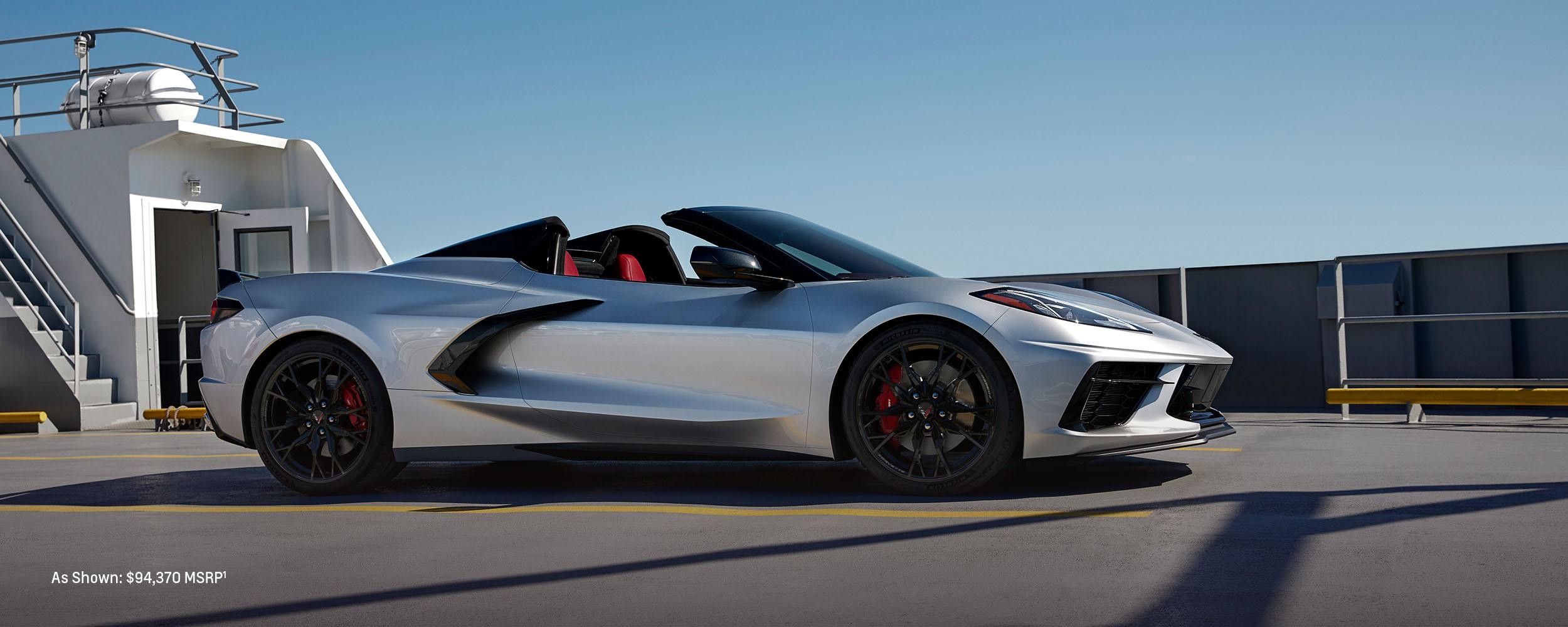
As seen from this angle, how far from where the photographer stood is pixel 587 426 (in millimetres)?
5332

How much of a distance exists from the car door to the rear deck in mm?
322

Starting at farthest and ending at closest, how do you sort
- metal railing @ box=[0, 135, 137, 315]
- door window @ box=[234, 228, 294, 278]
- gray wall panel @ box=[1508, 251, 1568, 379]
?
door window @ box=[234, 228, 294, 278]
metal railing @ box=[0, 135, 137, 315]
gray wall panel @ box=[1508, 251, 1568, 379]

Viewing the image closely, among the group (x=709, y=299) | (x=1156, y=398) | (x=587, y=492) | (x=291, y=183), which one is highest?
(x=291, y=183)

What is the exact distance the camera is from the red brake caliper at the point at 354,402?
5.75 meters

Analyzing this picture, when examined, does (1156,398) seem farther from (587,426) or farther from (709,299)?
(587,426)

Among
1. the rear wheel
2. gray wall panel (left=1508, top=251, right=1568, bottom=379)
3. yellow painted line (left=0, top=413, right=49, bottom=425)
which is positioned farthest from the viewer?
yellow painted line (left=0, top=413, right=49, bottom=425)

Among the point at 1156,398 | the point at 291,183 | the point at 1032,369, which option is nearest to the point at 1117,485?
the point at 1156,398

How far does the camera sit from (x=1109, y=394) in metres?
4.81

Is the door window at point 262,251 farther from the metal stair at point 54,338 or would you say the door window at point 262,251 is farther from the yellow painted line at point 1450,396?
the yellow painted line at point 1450,396

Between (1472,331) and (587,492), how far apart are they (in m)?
9.51

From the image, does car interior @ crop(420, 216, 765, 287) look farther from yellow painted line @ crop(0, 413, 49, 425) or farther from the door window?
the door window

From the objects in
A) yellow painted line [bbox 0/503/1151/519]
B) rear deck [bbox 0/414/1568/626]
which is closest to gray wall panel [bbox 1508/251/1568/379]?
rear deck [bbox 0/414/1568/626]

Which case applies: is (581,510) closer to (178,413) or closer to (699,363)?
(699,363)

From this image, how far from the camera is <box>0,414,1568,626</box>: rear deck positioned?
121 inches
